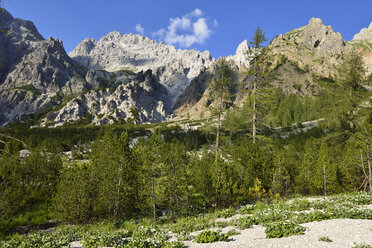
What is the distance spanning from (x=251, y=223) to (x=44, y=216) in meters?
19.6

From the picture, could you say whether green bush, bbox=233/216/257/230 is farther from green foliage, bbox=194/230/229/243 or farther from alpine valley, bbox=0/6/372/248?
green foliage, bbox=194/230/229/243

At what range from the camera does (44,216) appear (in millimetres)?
19250

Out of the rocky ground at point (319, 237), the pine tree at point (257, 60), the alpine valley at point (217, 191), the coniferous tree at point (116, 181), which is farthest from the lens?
the pine tree at point (257, 60)

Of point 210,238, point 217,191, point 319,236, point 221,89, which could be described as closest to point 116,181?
point 217,191

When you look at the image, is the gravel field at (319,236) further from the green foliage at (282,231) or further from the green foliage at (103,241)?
the green foliage at (103,241)

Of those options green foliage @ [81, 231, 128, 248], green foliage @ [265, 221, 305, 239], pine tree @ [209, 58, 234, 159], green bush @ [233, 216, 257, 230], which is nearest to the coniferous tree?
green foliage @ [81, 231, 128, 248]

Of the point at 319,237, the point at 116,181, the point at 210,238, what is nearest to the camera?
the point at 319,237

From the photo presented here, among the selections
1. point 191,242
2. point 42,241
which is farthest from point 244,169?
point 42,241

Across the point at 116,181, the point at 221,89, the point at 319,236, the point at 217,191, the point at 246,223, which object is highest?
the point at 221,89

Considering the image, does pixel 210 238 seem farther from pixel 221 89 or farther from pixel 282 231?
pixel 221 89

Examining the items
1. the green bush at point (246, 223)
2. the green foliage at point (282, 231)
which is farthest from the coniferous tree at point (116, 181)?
the green foliage at point (282, 231)

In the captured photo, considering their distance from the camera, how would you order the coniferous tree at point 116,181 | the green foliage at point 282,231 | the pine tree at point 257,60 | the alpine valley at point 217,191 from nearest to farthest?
the green foliage at point 282,231 → the alpine valley at point 217,191 → the coniferous tree at point 116,181 → the pine tree at point 257,60

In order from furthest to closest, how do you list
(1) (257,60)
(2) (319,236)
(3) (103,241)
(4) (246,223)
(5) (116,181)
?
(1) (257,60) → (5) (116,181) → (4) (246,223) → (3) (103,241) → (2) (319,236)

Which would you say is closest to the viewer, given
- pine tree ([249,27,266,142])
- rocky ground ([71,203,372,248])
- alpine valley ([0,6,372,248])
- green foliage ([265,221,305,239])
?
rocky ground ([71,203,372,248])
